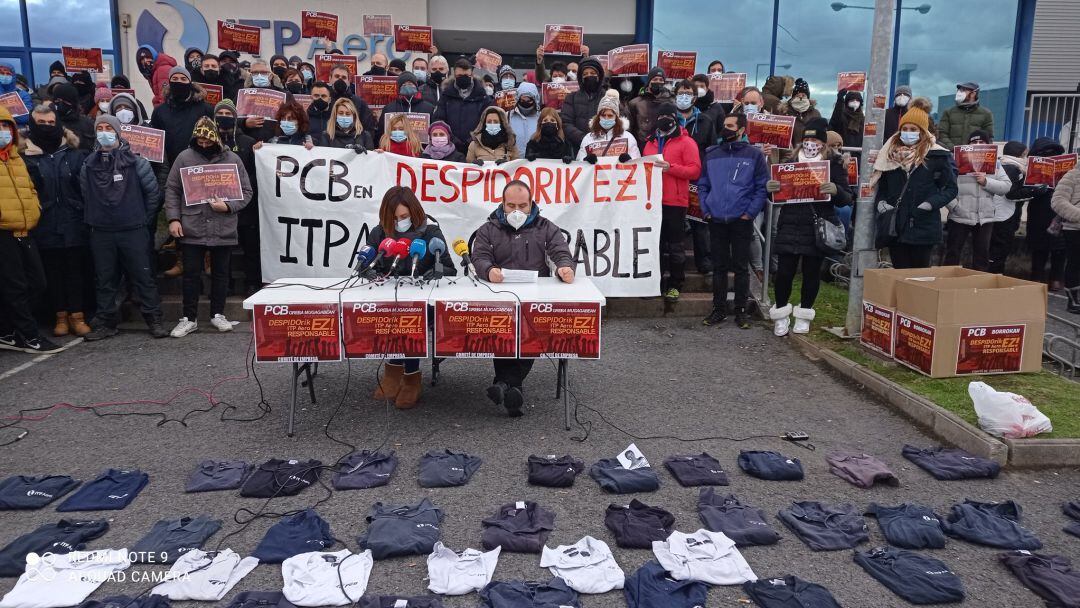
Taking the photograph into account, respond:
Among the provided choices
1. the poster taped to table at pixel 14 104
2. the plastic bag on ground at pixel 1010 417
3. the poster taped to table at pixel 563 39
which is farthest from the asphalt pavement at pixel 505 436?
the poster taped to table at pixel 563 39

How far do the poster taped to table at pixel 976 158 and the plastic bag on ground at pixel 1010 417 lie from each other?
16.7 feet

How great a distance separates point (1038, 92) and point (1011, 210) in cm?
976

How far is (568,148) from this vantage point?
364 inches

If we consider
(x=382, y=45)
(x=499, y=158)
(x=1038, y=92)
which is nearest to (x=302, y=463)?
(x=499, y=158)

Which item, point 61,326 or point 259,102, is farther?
point 259,102

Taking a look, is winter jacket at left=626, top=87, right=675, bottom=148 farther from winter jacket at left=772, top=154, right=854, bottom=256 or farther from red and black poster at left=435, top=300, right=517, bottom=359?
red and black poster at left=435, top=300, right=517, bottom=359

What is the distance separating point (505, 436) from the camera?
5.75 meters

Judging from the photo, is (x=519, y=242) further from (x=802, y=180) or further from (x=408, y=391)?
(x=802, y=180)

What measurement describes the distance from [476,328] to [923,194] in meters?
4.84

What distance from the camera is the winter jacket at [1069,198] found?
9828mm

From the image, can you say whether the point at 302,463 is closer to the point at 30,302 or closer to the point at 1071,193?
the point at 30,302

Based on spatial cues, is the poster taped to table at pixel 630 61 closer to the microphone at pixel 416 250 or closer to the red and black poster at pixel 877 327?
the red and black poster at pixel 877 327

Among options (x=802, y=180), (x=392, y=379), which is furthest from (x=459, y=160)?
(x=802, y=180)

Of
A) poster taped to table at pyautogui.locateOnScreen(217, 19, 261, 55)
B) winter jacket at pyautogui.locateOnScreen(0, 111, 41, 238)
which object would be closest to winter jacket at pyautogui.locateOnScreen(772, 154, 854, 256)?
winter jacket at pyautogui.locateOnScreen(0, 111, 41, 238)
